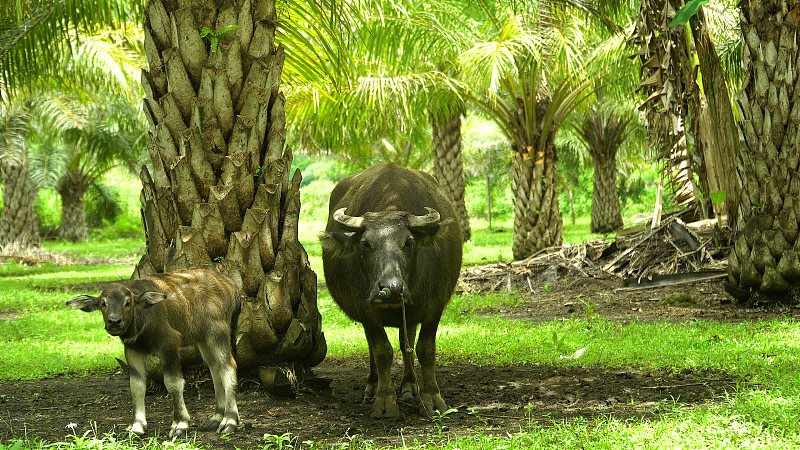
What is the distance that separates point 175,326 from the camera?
15.6ft

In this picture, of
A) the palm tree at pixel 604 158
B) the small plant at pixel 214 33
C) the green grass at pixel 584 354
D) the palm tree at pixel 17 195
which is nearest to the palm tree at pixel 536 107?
the green grass at pixel 584 354

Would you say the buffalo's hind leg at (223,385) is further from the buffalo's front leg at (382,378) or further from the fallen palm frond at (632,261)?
the fallen palm frond at (632,261)

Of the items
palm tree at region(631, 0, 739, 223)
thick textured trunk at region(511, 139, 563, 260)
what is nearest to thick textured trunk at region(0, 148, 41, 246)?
thick textured trunk at region(511, 139, 563, 260)

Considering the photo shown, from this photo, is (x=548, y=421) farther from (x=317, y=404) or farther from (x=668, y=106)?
(x=668, y=106)

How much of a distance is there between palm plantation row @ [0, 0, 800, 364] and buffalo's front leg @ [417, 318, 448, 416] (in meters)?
0.88

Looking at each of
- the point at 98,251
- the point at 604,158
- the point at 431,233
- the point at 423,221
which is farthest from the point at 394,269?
the point at 98,251

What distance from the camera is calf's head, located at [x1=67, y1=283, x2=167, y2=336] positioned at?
426 cm

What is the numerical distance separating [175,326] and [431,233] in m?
1.93

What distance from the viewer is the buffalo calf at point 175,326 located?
14.5 ft

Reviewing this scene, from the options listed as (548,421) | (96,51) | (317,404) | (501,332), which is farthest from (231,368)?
(96,51)

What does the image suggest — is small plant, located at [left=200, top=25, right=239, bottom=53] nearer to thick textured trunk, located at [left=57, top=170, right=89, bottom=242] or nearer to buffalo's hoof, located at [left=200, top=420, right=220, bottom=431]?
buffalo's hoof, located at [left=200, top=420, right=220, bottom=431]

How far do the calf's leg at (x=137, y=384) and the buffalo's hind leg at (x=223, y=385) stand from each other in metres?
0.39

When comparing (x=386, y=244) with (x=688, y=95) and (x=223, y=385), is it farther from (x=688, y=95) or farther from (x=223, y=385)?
(x=688, y=95)

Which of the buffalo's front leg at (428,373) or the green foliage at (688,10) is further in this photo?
the buffalo's front leg at (428,373)
